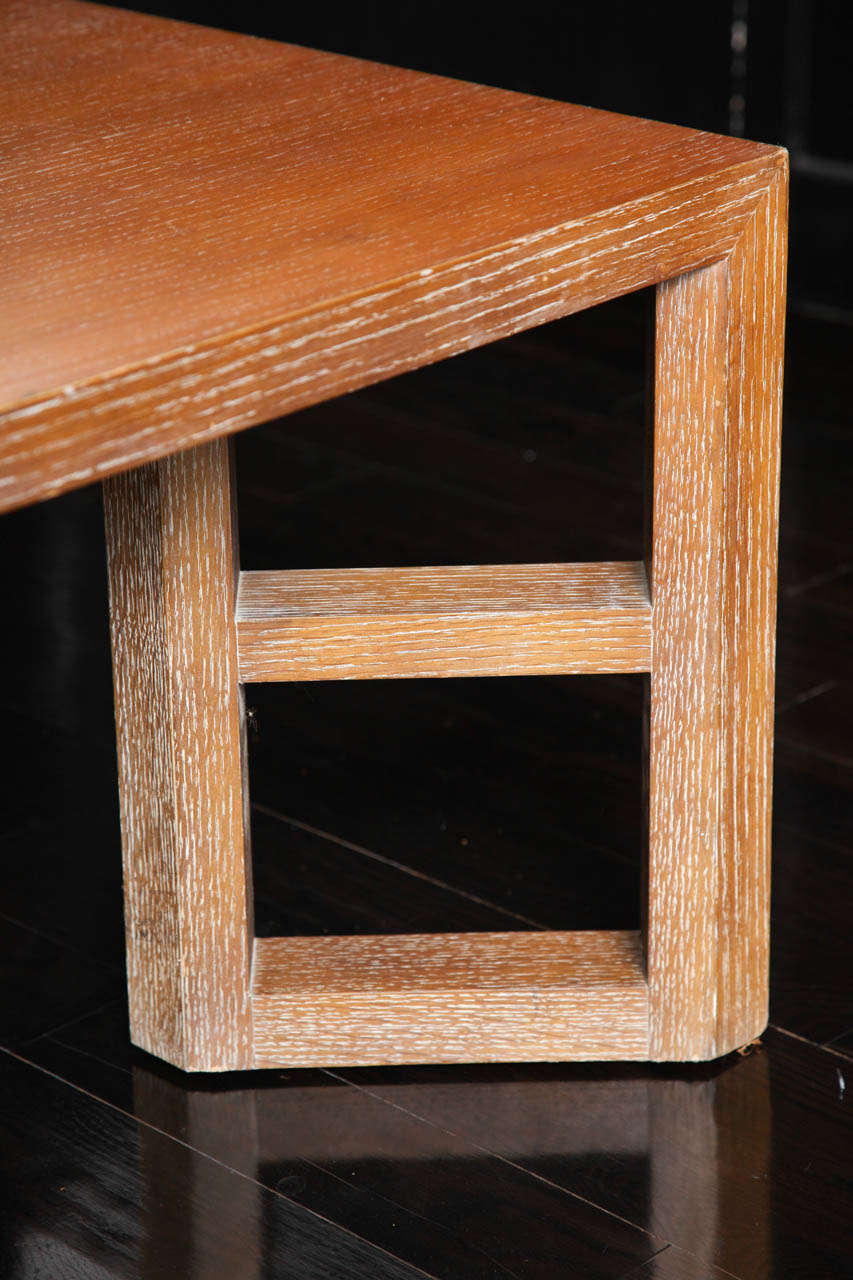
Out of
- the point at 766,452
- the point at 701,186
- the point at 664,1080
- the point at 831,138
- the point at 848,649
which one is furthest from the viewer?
the point at 831,138

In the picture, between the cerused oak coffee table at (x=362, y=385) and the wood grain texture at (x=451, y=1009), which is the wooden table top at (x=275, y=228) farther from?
the wood grain texture at (x=451, y=1009)

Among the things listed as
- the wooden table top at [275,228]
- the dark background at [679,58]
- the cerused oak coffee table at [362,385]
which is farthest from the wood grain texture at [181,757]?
the dark background at [679,58]

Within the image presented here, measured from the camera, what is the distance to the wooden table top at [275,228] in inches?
29.6

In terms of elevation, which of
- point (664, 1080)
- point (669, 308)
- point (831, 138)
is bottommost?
point (664, 1080)

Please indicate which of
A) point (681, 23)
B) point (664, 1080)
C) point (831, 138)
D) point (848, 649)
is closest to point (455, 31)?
point (681, 23)

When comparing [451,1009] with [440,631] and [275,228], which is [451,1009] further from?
[275,228]

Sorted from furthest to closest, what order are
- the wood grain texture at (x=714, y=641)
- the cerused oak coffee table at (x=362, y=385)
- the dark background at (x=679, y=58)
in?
the dark background at (x=679, y=58) < the wood grain texture at (x=714, y=641) < the cerused oak coffee table at (x=362, y=385)

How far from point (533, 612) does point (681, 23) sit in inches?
79.9

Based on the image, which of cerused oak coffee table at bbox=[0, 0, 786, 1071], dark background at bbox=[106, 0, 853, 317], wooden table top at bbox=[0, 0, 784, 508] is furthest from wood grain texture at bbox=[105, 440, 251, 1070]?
dark background at bbox=[106, 0, 853, 317]

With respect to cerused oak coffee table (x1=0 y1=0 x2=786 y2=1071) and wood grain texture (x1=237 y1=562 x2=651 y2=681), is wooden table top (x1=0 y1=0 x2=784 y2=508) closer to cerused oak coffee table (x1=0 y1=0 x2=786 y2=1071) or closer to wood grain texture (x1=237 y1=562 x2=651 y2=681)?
cerused oak coffee table (x1=0 y1=0 x2=786 y2=1071)

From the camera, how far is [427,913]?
1462mm

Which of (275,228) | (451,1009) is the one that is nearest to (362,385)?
(275,228)

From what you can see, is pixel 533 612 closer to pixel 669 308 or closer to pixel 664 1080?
pixel 669 308

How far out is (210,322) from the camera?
2.56ft
